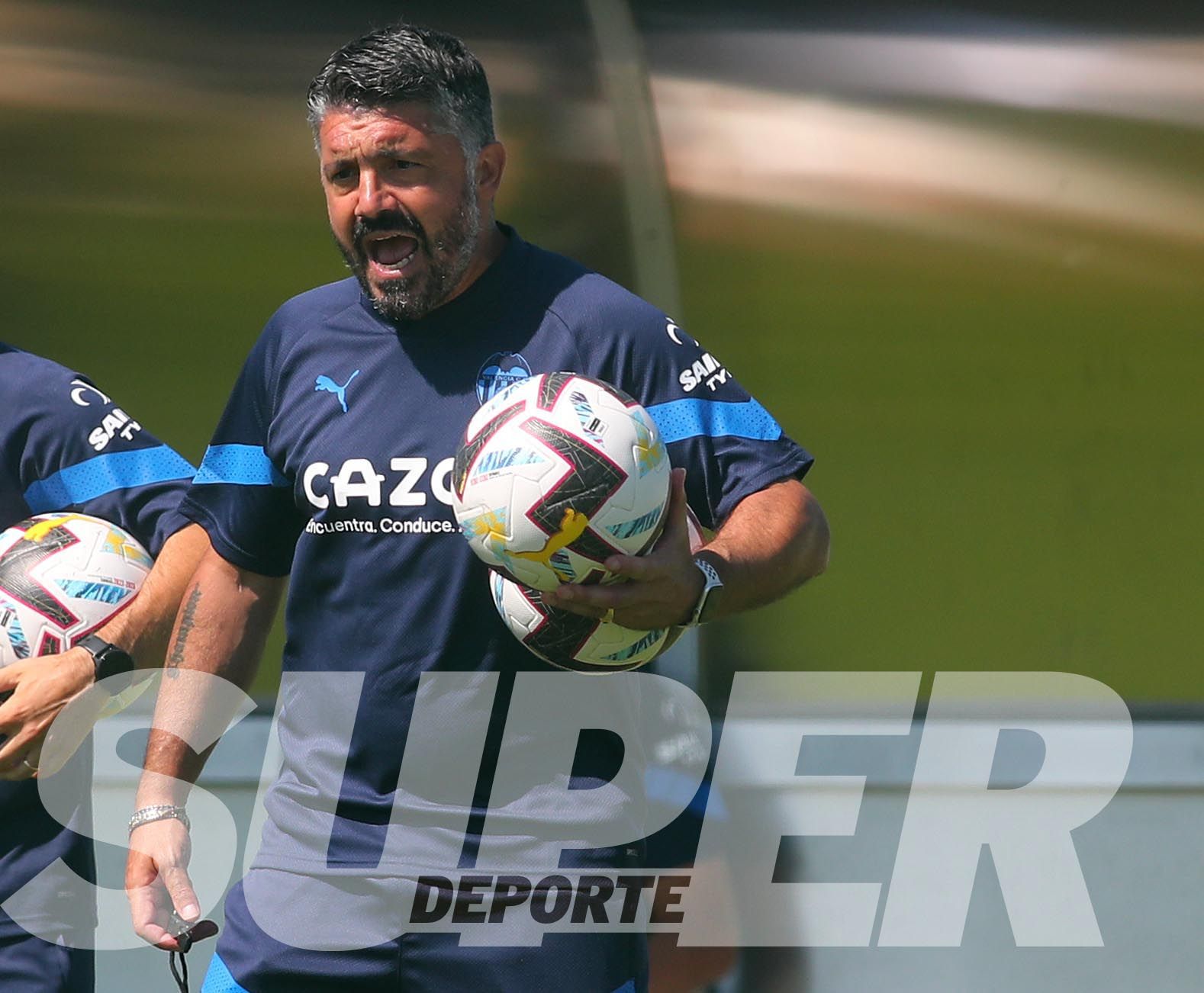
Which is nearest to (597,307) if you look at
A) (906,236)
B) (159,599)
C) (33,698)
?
(159,599)

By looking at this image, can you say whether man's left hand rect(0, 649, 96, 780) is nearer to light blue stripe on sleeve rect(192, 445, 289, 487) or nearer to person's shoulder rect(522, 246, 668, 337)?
light blue stripe on sleeve rect(192, 445, 289, 487)

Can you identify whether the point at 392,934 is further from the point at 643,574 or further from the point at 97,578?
the point at 97,578

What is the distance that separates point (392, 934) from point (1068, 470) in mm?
3266

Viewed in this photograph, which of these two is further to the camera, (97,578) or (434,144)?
(97,578)

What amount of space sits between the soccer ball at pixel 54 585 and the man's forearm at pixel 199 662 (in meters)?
0.25

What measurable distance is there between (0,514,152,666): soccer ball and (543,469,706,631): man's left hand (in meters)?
1.13

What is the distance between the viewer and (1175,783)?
15.4ft

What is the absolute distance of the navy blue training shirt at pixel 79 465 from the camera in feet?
10.3

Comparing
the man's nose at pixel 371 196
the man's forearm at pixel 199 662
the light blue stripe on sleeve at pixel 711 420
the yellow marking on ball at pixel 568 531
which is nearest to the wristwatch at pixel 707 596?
the yellow marking on ball at pixel 568 531

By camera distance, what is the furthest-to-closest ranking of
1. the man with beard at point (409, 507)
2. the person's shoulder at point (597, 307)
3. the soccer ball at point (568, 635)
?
the person's shoulder at point (597, 307), the man with beard at point (409, 507), the soccer ball at point (568, 635)

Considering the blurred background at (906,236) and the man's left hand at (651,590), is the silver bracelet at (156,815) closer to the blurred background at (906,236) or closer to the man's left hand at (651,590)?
the man's left hand at (651,590)

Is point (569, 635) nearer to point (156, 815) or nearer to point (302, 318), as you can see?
point (302, 318)

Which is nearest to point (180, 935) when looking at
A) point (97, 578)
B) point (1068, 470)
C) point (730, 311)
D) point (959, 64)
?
point (97, 578)

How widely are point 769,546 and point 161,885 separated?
3.98 feet
